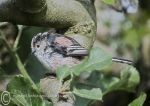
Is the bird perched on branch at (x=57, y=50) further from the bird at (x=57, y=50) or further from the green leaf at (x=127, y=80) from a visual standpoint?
the green leaf at (x=127, y=80)

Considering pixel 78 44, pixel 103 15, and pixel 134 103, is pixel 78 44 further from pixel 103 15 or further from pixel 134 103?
pixel 103 15

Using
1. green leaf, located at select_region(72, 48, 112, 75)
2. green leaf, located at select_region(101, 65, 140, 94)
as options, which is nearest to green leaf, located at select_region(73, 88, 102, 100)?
green leaf, located at select_region(72, 48, 112, 75)

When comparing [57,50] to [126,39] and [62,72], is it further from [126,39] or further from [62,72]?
[126,39]

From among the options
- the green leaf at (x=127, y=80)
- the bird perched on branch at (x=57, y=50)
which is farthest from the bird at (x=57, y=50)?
the green leaf at (x=127, y=80)

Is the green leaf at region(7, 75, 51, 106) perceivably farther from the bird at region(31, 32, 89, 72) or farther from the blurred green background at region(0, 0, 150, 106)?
the blurred green background at region(0, 0, 150, 106)

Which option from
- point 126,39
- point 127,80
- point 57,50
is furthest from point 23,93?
point 126,39

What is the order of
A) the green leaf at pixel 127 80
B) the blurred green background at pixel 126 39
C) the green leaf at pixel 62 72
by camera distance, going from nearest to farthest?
the green leaf at pixel 62 72, the green leaf at pixel 127 80, the blurred green background at pixel 126 39

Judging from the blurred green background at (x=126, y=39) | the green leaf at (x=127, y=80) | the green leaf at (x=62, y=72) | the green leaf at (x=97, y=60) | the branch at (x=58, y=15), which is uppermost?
the branch at (x=58, y=15)
